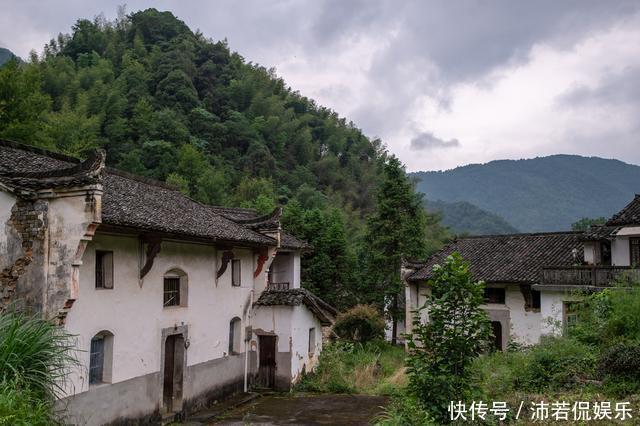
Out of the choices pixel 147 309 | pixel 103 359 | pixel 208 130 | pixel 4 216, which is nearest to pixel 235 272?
pixel 147 309

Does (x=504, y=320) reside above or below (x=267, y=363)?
above

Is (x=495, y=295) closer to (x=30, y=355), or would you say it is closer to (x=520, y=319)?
(x=520, y=319)

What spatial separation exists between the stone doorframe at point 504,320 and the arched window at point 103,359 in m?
15.3

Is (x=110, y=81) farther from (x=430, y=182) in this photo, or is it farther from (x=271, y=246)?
(x=430, y=182)

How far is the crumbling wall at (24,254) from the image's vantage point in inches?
348

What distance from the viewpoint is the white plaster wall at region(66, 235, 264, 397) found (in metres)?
9.81

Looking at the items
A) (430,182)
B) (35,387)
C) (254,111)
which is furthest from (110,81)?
(430,182)

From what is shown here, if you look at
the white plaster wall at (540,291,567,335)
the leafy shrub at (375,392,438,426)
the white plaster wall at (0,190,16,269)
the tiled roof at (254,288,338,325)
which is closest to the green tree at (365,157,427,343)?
the white plaster wall at (540,291,567,335)

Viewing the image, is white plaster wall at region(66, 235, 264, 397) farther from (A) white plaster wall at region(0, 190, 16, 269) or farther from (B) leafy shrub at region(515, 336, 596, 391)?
(B) leafy shrub at region(515, 336, 596, 391)

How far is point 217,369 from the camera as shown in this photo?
48.0ft

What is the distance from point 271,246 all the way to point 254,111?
167 ft

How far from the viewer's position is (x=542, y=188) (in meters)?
167

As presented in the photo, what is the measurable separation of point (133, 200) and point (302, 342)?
764cm

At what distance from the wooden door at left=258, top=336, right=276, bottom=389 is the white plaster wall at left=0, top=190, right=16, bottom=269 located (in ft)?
29.8
